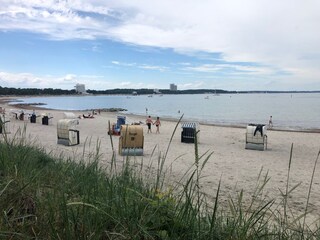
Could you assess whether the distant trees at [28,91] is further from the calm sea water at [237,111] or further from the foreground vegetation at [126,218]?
the foreground vegetation at [126,218]

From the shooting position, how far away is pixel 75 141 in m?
15.9

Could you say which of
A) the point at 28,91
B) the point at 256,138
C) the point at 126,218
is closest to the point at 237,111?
the point at 256,138

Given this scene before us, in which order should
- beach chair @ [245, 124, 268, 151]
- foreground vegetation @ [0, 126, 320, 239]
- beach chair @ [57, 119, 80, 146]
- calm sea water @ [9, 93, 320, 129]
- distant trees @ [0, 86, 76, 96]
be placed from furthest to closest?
1. distant trees @ [0, 86, 76, 96]
2. calm sea water @ [9, 93, 320, 129]
3. beach chair @ [245, 124, 268, 151]
4. beach chair @ [57, 119, 80, 146]
5. foreground vegetation @ [0, 126, 320, 239]

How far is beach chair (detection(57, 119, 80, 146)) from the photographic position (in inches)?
608

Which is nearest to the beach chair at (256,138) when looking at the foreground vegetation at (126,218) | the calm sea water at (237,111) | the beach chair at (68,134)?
the calm sea water at (237,111)

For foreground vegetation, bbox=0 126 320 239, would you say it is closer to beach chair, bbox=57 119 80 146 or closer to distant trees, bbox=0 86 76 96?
beach chair, bbox=57 119 80 146

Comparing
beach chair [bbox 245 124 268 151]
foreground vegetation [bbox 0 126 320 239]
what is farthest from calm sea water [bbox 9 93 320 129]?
foreground vegetation [bbox 0 126 320 239]

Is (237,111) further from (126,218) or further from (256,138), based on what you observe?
(126,218)

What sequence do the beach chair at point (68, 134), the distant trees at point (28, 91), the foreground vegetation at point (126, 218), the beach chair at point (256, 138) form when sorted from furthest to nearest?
1. the distant trees at point (28, 91)
2. the beach chair at point (256, 138)
3. the beach chair at point (68, 134)
4. the foreground vegetation at point (126, 218)

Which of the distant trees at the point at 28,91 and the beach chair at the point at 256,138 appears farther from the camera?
the distant trees at the point at 28,91

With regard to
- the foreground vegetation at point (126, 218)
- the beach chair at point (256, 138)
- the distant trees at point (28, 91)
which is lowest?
the distant trees at point (28, 91)

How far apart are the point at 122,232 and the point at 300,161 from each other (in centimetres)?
1317

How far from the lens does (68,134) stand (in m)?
15.3

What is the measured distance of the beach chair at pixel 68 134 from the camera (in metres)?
15.4
